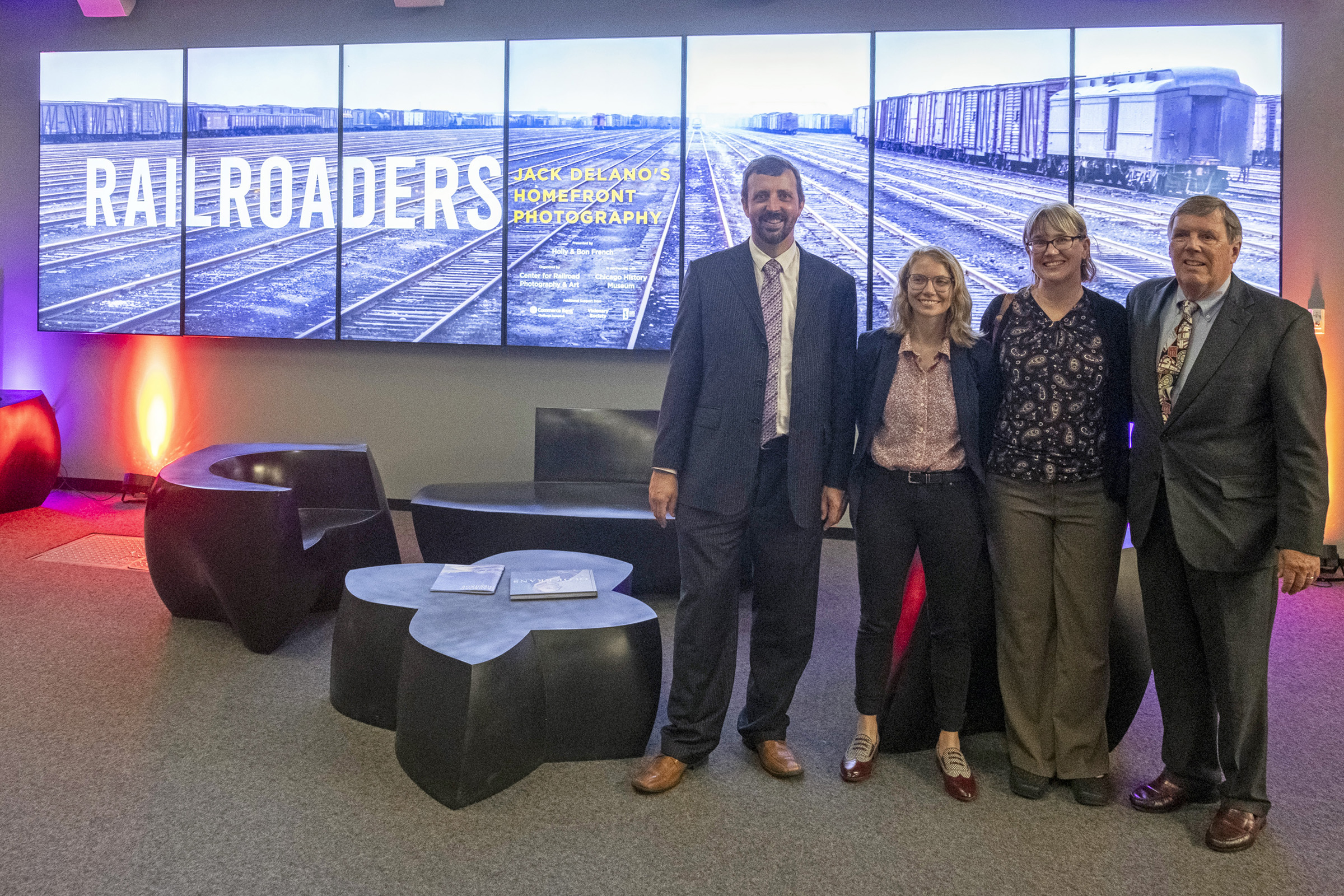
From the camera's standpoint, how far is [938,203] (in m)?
5.19

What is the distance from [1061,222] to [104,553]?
185 inches

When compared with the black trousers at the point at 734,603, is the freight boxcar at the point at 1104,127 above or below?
above

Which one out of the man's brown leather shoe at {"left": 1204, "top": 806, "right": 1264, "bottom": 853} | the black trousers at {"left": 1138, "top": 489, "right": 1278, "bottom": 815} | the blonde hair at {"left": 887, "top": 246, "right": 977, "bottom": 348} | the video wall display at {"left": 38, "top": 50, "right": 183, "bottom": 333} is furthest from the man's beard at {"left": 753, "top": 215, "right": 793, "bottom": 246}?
the video wall display at {"left": 38, "top": 50, "right": 183, "bottom": 333}

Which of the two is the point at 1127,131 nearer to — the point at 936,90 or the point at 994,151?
the point at 994,151

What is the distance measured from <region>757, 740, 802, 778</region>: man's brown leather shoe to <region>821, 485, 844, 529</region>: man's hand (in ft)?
2.11

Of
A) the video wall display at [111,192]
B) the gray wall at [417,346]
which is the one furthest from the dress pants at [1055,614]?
the video wall display at [111,192]

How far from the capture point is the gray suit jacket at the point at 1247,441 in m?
2.10

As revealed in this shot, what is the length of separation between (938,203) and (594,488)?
2.46m

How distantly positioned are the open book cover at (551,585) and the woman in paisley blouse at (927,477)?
902mm

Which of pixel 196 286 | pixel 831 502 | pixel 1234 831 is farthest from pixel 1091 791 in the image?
pixel 196 286

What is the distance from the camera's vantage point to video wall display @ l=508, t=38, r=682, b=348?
533 cm

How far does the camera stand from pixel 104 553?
479 centimetres

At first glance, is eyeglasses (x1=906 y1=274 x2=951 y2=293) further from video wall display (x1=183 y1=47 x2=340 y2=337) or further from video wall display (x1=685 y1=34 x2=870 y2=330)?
video wall display (x1=183 y1=47 x2=340 y2=337)

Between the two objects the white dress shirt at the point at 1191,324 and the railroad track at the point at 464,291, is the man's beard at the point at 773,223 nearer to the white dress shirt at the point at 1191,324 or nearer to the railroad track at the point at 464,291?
the white dress shirt at the point at 1191,324
